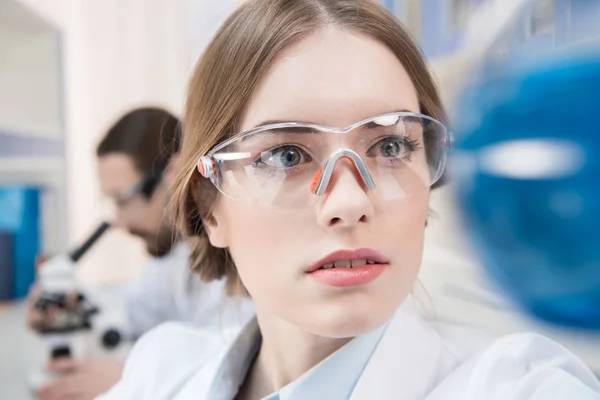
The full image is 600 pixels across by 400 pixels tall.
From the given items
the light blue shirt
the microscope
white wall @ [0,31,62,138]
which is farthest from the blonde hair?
white wall @ [0,31,62,138]

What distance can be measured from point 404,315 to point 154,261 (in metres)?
0.60

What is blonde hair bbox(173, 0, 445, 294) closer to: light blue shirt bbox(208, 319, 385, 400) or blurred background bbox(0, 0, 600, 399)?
blurred background bbox(0, 0, 600, 399)

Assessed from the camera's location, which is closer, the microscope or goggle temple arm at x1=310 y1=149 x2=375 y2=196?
goggle temple arm at x1=310 y1=149 x2=375 y2=196

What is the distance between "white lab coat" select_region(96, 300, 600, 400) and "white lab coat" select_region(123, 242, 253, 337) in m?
0.09

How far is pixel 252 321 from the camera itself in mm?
711

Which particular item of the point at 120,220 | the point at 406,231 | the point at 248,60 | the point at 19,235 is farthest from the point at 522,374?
the point at 19,235

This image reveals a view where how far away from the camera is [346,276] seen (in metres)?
0.47

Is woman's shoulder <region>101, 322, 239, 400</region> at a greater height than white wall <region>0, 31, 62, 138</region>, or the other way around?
white wall <region>0, 31, 62, 138</region>

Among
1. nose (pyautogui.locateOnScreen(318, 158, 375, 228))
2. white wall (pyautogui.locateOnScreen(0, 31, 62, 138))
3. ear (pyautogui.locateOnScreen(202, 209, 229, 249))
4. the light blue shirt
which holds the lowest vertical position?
the light blue shirt

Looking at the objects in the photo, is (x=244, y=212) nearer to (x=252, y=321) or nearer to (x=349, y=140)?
(x=349, y=140)

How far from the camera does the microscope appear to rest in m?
0.93

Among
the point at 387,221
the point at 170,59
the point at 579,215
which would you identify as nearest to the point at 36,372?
the point at 170,59

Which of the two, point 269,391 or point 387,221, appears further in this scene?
point 269,391

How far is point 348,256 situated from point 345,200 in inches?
2.1
